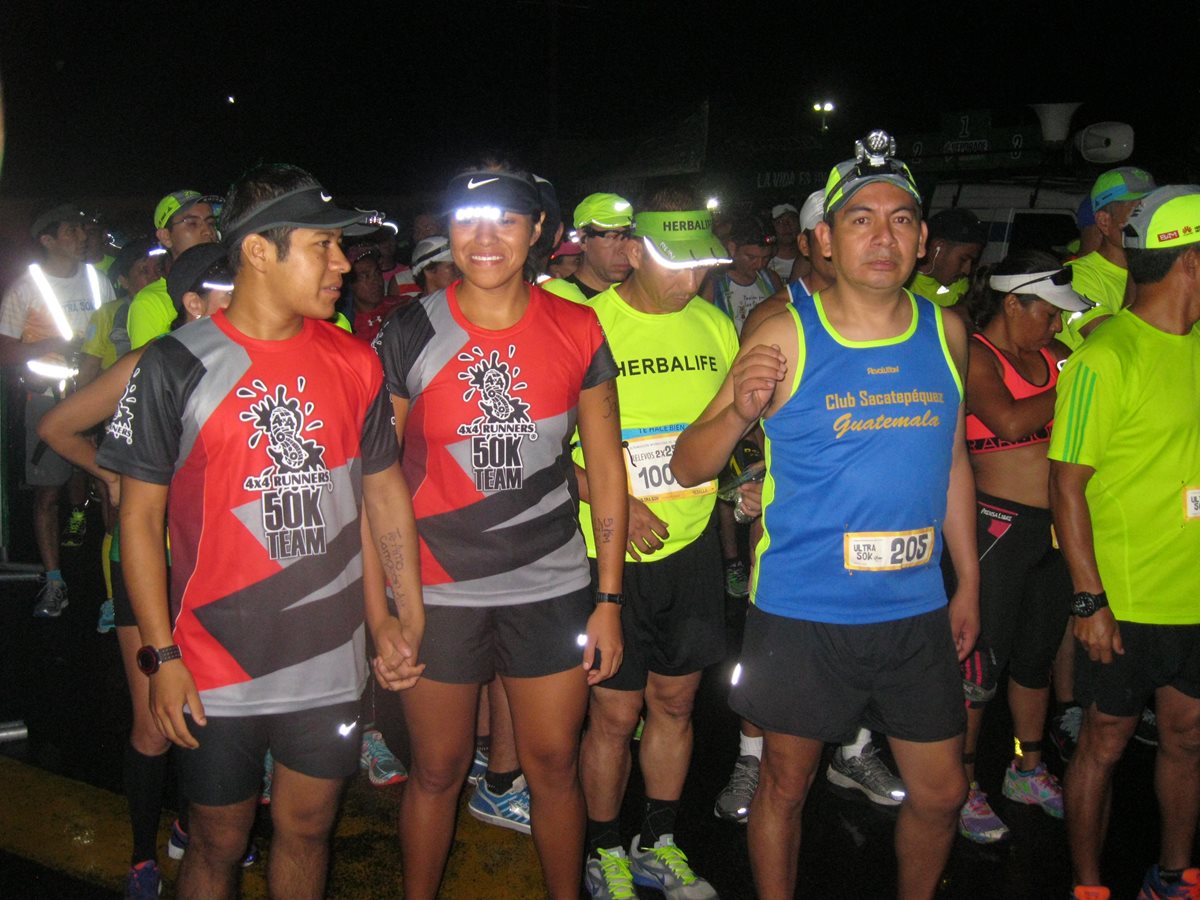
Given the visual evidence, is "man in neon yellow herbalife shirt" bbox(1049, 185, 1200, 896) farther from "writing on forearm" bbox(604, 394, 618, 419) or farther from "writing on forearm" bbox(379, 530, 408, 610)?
"writing on forearm" bbox(379, 530, 408, 610)

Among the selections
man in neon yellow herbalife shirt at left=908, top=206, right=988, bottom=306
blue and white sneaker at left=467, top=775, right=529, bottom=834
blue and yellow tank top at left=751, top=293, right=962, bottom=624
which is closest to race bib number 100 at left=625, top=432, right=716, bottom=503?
blue and yellow tank top at left=751, top=293, right=962, bottom=624

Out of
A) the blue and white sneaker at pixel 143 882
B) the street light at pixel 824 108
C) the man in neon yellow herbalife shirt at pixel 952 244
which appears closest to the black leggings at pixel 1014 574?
the man in neon yellow herbalife shirt at pixel 952 244

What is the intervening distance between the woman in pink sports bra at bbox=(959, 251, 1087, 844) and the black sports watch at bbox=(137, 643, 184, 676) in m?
3.01

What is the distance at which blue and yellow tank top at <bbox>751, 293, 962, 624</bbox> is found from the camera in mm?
3139

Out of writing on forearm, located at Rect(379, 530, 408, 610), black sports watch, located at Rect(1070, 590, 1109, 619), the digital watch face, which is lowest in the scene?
black sports watch, located at Rect(1070, 590, 1109, 619)

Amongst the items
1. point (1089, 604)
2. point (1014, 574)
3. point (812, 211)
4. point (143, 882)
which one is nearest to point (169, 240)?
point (143, 882)

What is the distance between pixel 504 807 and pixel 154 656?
2.18 metres

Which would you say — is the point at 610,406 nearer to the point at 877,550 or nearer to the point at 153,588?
the point at 877,550

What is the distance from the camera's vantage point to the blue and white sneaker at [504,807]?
450 centimetres

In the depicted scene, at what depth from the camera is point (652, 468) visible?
3.93 metres

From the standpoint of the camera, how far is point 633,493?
3924 mm

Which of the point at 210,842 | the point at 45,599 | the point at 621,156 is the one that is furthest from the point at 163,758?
the point at 621,156

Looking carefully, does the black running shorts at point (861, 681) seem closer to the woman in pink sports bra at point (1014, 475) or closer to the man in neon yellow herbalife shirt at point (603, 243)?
the woman in pink sports bra at point (1014, 475)

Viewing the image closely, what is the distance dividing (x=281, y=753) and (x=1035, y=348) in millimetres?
3336
